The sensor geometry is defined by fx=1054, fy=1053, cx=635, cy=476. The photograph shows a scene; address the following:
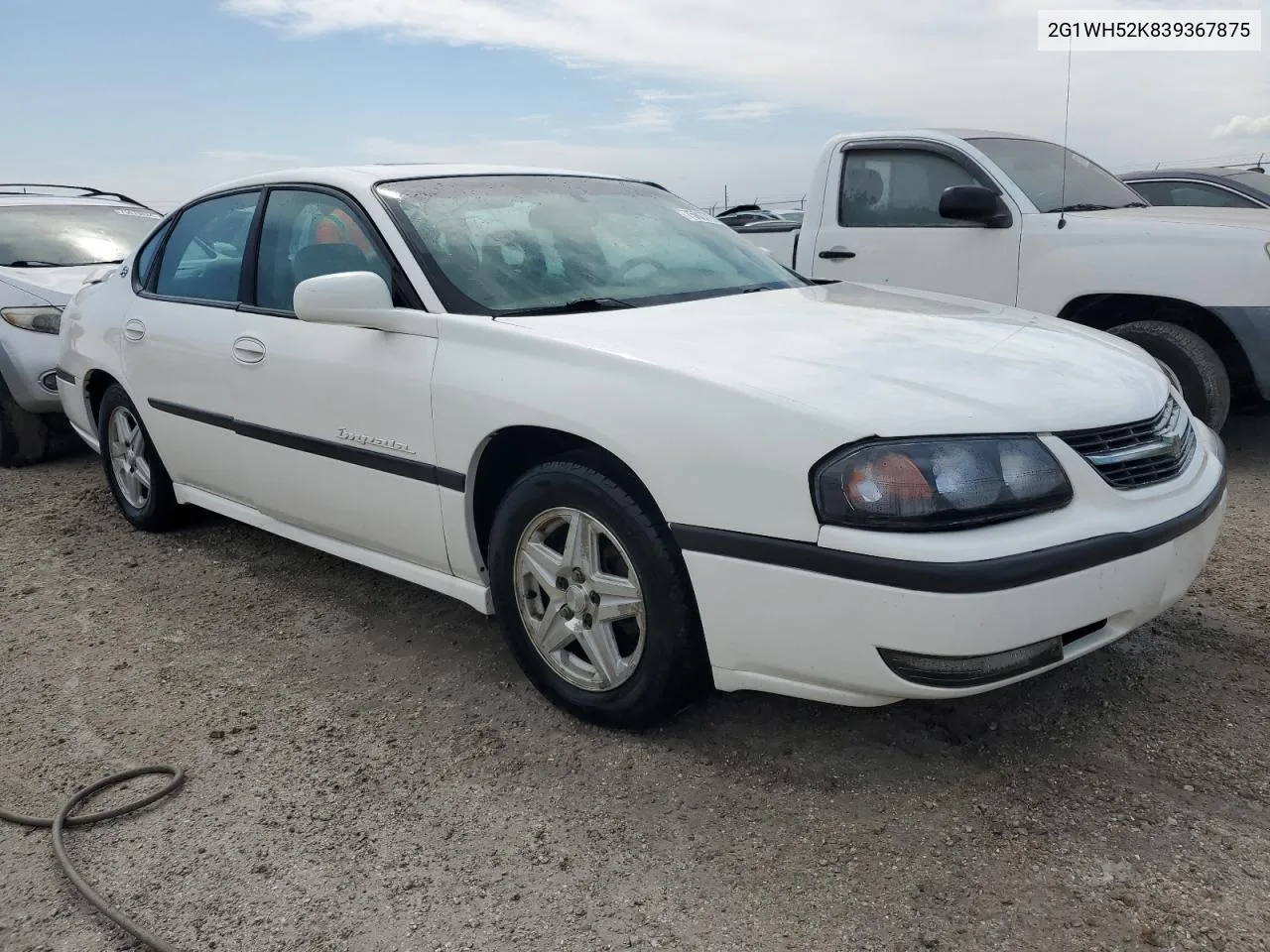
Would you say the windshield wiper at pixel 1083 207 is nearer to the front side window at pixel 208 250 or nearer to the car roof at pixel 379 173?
the car roof at pixel 379 173

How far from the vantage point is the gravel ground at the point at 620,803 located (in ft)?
6.78

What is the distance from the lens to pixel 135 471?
4672mm

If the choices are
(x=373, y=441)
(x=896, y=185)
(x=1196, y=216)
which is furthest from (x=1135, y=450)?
(x=896, y=185)

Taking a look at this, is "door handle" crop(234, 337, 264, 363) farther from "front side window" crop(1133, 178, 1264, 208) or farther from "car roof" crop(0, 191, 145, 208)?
"front side window" crop(1133, 178, 1264, 208)

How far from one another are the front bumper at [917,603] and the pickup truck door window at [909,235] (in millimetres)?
3357

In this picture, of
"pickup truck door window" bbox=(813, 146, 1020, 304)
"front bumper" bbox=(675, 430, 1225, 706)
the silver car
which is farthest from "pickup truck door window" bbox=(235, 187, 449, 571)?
"pickup truck door window" bbox=(813, 146, 1020, 304)

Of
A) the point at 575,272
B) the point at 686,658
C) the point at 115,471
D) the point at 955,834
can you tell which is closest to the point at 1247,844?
the point at 955,834

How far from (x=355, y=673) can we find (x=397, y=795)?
0.76 metres

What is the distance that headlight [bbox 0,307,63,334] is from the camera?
19.9ft

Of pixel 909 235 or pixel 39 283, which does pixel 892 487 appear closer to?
pixel 909 235

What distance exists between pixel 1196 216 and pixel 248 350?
14.5ft

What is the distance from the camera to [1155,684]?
2.87m

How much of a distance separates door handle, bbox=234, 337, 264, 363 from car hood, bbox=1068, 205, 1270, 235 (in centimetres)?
403

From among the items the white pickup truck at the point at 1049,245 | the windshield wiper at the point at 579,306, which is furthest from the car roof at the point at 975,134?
the windshield wiper at the point at 579,306
